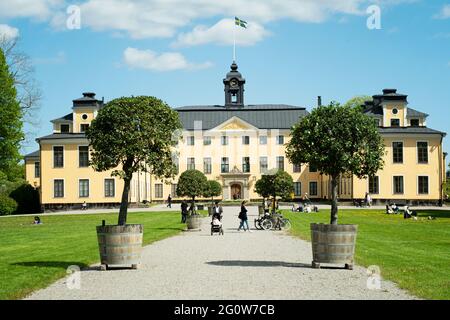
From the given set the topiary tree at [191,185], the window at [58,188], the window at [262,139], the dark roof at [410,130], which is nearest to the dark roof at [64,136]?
the window at [58,188]

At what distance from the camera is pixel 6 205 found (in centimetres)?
5050

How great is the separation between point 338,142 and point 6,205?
134ft

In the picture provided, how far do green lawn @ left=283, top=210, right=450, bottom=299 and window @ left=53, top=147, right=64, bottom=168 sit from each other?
37.3m

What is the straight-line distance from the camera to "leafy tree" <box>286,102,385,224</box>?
1521cm

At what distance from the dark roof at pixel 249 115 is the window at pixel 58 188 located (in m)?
17.7

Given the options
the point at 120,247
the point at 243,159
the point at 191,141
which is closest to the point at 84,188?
the point at 191,141

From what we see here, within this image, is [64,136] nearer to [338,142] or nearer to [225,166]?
[225,166]

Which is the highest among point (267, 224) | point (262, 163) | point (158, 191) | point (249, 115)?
point (249, 115)

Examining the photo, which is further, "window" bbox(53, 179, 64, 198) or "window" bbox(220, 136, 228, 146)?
"window" bbox(220, 136, 228, 146)

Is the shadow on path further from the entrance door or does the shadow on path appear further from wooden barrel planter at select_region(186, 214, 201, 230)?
the entrance door

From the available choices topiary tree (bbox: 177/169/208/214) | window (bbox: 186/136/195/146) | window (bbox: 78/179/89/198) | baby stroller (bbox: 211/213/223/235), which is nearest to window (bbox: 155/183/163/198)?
window (bbox: 186/136/195/146)

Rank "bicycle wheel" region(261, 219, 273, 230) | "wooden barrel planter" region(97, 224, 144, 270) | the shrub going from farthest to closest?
the shrub < "bicycle wheel" region(261, 219, 273, 230) < "wooden barrel planter" region(97, 224, 144, 270)

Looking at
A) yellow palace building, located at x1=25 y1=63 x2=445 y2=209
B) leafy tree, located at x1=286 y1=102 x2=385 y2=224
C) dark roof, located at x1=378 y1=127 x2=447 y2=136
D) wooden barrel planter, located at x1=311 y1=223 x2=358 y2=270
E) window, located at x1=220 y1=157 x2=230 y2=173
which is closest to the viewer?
wooden barrel planter, located at x1=311 y1=223 x2=358 y2=270

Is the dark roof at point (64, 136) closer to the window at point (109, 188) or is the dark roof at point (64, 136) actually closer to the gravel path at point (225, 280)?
the window at point (109, 188)
